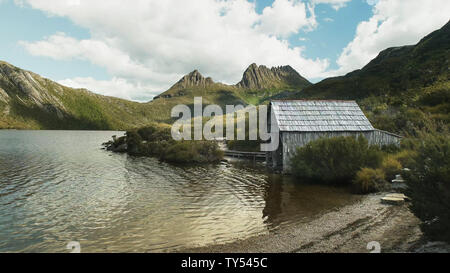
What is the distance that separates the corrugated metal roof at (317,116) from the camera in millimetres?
25297

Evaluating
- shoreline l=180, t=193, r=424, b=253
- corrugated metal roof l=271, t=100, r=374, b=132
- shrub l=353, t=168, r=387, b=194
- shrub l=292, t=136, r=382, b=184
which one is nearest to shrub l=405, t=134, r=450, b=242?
shoreline l=180, t=193, r=424, b=253

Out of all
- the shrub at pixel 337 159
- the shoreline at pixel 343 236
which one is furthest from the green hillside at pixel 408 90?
the shoreline at pixel 343 236

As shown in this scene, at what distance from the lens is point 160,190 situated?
21.0 meters

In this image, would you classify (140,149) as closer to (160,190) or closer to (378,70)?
(160,190)

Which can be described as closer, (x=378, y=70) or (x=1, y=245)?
(x=1, y=245)

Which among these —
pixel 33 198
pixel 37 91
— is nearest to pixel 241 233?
pixel 33 198

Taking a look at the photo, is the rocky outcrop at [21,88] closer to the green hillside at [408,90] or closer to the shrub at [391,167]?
the green hillside at [408,90]

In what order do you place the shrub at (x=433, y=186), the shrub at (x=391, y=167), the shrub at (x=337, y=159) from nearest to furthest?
the shrub at (x=433, y=186)
the shrub at (x=391, y=167)
the shrub at (x=337, y=159)

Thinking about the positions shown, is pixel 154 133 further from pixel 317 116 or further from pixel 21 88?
pixel 21 88

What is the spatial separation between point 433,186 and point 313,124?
17602mm

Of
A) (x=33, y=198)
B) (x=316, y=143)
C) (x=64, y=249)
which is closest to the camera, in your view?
(x=64, y=249)

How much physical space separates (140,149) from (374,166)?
4156cm

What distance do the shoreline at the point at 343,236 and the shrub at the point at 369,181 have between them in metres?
4.18

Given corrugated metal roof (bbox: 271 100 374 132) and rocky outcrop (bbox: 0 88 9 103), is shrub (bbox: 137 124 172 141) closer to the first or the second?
corrugated metal roof (bbox: 271 100 374 132)
